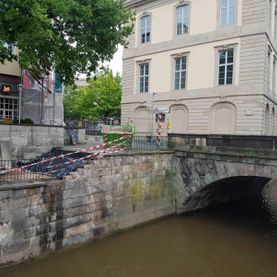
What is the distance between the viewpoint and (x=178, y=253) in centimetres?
991

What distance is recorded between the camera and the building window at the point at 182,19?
20.5 m

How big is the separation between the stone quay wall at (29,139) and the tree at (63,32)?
8.19 feet

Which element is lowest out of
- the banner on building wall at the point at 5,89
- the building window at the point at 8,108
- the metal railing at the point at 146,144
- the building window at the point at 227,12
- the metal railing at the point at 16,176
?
the metal railing at the point at 16,176

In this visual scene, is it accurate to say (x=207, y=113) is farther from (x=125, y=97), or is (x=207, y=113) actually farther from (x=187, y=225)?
(x=187, y=225)

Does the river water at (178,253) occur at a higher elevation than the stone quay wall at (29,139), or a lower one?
lower

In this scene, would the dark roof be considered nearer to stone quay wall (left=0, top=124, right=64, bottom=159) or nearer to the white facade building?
the white facade building

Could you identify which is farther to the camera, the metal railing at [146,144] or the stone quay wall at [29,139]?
the metal railing at [146,144]

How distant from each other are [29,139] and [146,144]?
514 cm

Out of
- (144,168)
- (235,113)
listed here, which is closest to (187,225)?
(144,168)

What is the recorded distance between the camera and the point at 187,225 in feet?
41.4

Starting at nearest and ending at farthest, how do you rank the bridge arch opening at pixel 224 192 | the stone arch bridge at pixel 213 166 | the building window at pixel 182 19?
the stone arch bridge at pixel 213 166 < the bridge arch opening at pixel 224 192 < the building window at pixel 182 19

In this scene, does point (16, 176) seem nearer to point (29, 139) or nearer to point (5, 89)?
point (29, 139)

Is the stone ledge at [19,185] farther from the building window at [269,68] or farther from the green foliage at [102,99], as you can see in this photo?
the green foliage at [102,99]

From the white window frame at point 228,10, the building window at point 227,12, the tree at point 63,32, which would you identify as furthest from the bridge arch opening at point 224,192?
the building window at point 227,12
